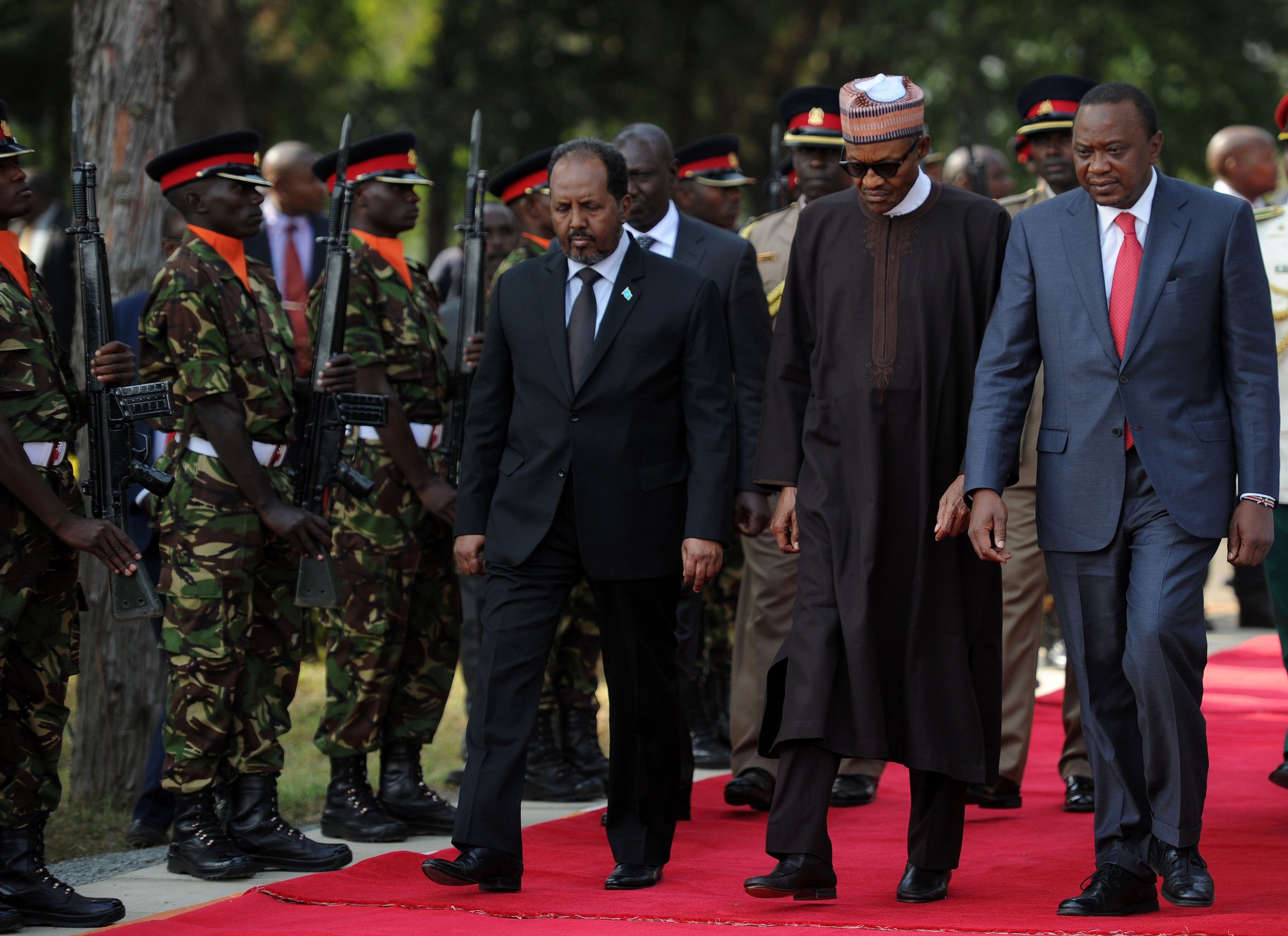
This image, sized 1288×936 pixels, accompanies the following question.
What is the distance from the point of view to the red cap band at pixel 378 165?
6.87 meters

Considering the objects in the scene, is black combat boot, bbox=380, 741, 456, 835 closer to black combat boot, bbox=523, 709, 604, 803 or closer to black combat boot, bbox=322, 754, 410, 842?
Result: black combat boot, bbox=322, 754, 410, 842

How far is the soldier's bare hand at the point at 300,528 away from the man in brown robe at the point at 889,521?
162 cm

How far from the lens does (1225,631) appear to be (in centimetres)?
1294

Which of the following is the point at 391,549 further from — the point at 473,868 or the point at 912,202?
the point at 912,202

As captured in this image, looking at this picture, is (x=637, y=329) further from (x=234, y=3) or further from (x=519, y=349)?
(x=234, y=3)

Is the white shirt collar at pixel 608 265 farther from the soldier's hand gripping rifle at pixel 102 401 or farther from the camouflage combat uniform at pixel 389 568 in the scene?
the soldier's hand gripping rifle at pixel 102 401

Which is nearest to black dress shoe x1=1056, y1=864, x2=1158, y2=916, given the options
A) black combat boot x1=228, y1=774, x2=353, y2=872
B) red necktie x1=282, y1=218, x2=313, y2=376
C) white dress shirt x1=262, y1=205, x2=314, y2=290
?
black combat boot x1=228, y1=774, x2=353, y2=872

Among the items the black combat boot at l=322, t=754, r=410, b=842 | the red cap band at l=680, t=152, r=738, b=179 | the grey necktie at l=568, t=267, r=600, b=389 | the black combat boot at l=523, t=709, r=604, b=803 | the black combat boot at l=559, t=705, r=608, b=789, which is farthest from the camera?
the red cap band at l=680, t=152, r=738, b=179

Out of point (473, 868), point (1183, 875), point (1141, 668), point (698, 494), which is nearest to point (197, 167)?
point (698, 494)

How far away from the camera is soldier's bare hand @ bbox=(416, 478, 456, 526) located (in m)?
6.55

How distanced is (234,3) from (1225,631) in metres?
11.5

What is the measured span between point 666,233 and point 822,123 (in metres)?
0.97

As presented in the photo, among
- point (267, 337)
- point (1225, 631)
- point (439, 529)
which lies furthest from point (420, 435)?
point (1225, 631)

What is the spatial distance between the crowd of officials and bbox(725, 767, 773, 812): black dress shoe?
2.06ft
